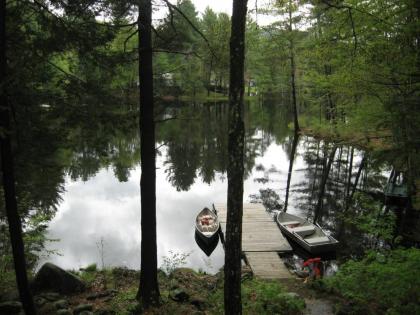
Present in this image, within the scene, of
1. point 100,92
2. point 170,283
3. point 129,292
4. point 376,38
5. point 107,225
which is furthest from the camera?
point 107,225

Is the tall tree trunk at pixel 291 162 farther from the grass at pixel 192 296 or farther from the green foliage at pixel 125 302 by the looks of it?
the green foliage at pixel 125 302

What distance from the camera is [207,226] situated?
1731 centimetres

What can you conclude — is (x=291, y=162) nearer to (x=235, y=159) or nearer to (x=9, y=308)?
(x=9, y=308)

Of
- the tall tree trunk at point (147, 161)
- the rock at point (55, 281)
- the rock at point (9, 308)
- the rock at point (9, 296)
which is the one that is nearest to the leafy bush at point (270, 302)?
the tall tree trunk at point (147, 161)

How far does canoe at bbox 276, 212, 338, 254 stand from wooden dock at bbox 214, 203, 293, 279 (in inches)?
16.1

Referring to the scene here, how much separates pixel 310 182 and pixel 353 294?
18.2 metres

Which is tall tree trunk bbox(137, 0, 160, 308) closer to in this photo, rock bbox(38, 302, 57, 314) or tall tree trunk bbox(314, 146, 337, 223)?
rock bbox(38, 302, 57, 314)

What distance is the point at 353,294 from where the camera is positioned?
785cm

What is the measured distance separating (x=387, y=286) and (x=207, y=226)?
34.8 feet

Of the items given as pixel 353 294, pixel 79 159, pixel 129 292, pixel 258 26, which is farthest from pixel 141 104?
pixel 79 159

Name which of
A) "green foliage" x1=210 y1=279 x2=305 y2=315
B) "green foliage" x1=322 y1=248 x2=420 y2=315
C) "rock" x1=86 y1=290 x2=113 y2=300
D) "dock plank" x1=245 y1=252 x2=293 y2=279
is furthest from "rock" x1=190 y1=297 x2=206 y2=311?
"dock plank" x1=245 y1=252 x2=293 y2=279

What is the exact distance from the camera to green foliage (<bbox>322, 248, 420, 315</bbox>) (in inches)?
277

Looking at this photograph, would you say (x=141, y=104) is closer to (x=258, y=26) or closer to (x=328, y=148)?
(x=258, y=26)

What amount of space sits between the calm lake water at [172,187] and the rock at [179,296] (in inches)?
150
